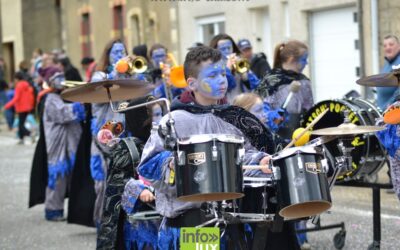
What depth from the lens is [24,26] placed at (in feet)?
107

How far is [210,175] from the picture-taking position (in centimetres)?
420

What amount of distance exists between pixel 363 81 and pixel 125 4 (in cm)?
1866

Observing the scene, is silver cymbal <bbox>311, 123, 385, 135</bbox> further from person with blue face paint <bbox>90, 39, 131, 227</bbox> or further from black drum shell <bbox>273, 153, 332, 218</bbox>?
person with blue face paint <bbox>90, 39, 131, 227</bbox>

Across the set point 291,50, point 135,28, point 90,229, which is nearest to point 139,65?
point 291,50

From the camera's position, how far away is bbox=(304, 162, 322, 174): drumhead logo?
4.32 meters

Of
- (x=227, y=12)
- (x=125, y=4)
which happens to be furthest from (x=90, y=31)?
(x=227, y=12)

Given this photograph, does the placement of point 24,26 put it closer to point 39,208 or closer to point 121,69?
point 39,208

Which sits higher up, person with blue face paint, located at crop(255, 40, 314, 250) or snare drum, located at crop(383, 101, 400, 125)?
person with blue face paint, located at crop(255, 40, 314, 250)

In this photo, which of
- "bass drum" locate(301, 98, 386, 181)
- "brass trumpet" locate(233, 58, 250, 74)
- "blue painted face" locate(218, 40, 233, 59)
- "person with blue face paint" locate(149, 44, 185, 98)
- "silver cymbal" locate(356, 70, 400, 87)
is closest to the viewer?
"silver cymbal" locate(356, 70, 400, 87)

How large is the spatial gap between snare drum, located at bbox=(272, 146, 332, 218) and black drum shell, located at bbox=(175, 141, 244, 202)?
0.22 metres

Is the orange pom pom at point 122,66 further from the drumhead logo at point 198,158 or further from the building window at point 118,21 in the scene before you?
the building window at point 118,21

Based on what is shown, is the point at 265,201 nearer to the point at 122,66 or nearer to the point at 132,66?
the point at 122,66

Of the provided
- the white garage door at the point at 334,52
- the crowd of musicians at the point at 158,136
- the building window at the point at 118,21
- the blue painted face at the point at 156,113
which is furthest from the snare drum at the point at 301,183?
the building window at the point at 118,21

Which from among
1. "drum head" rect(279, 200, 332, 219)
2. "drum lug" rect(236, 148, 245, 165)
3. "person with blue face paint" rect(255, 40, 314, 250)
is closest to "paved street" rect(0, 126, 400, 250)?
"person with blue face paint" rect(255, 40, 314, 250)
